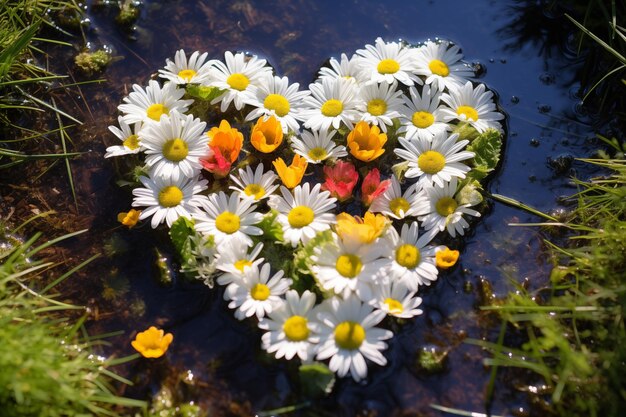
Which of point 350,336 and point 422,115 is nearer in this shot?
point 350,336

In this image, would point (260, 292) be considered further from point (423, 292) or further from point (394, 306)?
point (423, 292)

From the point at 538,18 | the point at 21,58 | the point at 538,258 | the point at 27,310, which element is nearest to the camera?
the point at 27,310

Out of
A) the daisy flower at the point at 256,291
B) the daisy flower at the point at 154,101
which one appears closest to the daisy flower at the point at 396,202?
the daisy flower at the point at 256,291

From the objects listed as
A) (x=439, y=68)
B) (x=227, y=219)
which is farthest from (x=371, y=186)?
(x=439, y=68)

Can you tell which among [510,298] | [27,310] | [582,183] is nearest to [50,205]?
[27,310]

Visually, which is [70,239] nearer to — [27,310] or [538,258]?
[27,310]

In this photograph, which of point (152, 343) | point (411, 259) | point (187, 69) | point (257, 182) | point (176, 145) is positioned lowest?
point (152, 343)

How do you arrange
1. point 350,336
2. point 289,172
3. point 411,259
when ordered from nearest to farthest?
1. point 350,336
2. point 411,259
3. point 289,172
